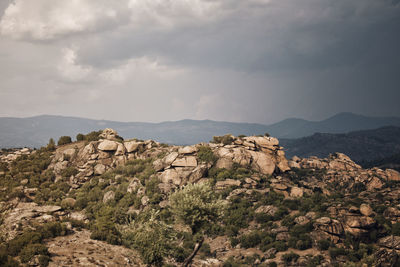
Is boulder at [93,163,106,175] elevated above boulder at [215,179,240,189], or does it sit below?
above

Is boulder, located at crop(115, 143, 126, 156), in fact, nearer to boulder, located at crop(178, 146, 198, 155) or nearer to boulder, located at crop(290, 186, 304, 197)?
boulder, located at crop(178, 146, 198, 155)

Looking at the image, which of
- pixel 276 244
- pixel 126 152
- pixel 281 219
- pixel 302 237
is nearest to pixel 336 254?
pixel 302 237

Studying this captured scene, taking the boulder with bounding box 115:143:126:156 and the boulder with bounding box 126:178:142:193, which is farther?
the boulder with bounding box 115:143:126:156

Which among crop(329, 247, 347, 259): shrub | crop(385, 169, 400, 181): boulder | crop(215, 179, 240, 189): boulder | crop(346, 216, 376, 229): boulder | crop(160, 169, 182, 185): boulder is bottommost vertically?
crop(329, 247, 347, 259): shrub

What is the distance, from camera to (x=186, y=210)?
29.2m

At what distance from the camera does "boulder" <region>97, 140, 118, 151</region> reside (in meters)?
71.0

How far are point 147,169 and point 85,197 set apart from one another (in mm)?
14305

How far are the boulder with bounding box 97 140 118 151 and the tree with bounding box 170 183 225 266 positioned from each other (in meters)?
45.6

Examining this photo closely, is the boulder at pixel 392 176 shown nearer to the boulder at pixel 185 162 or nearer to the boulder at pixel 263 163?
the boulder at pixel 263 163

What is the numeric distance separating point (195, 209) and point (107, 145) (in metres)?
48.2

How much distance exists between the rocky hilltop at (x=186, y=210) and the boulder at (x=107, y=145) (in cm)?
27

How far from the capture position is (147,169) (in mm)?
64500

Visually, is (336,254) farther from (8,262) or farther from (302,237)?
(8,262)

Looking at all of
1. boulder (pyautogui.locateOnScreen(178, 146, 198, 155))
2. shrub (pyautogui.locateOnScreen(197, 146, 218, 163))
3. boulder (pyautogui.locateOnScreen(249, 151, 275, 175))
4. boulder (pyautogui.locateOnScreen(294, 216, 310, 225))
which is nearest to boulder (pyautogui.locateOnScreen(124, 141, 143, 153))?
boulder (pyautogui.locateOnScreen(178, 146, 198, 155))
